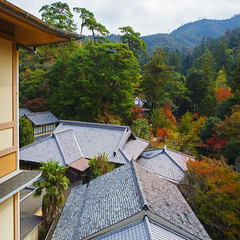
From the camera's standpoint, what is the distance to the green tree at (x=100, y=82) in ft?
82.2

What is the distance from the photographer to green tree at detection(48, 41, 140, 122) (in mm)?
→ 25062

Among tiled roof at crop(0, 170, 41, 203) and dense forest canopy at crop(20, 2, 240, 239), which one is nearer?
tiled roof at crop(0, 170, 41, 203)

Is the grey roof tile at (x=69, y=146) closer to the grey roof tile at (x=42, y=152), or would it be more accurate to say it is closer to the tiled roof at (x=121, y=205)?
the grey roof tile at (x=42, y=152)

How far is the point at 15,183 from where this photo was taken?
3.20m

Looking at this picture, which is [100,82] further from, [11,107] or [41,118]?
[11,107]

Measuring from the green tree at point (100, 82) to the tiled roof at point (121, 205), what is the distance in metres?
14.9

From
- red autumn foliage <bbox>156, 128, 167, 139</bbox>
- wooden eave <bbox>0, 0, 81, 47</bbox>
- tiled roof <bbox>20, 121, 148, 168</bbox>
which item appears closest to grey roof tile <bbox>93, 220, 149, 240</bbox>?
wooden eave <bbox>0, 0, 81, 47</bbox>

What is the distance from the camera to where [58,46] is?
116 ft

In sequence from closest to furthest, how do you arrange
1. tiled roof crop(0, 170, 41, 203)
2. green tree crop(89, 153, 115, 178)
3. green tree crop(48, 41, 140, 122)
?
tiled roof crop(0, 170, 41, 203)
green tree crop(89, 153, 115, 178)
green tree crop(48, 41, 140, 122)

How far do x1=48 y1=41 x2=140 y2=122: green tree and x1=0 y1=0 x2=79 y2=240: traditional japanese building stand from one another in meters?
21.3

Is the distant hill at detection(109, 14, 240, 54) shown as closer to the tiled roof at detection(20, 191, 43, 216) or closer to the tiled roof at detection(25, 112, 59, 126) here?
the tiled roof at detection(25, 112, 59, 126)

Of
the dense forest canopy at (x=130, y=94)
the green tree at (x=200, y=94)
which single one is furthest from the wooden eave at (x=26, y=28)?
the green tree at (x=200, y=94)

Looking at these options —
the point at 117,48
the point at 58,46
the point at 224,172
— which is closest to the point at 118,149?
the point at 224,172

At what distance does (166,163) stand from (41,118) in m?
17.0
